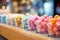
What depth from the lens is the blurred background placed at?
5.05 m

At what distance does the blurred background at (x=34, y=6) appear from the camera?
5.05m

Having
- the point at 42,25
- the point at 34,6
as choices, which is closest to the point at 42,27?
the point at 42,25

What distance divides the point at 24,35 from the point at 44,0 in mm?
4485

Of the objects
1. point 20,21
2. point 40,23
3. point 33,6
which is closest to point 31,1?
point 33,6

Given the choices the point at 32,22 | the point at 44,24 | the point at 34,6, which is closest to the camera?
the point at 44,24

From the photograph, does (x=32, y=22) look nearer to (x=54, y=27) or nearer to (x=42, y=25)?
(x=42, y=25)

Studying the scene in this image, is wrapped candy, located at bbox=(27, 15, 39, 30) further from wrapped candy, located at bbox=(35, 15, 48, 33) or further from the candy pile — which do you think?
the candy pile

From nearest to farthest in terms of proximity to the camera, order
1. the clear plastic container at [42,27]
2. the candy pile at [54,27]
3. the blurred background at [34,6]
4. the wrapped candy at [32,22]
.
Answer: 1. the candy pile at [54,27]
2. the clear plastic container at [42,27]
3. the wrapped candy at [32,22]
4. the blurred background at [34,6]

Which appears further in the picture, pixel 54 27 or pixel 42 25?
pixel 42 25

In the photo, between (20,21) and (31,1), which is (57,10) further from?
(20,21)

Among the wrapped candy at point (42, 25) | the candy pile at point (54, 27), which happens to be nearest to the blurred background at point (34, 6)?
the wrapped candy at point (42, 25)

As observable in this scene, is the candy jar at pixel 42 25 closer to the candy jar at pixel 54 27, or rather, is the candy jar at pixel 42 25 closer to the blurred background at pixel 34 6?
the candy jar at pixel 54 27

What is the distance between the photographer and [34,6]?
20.1 ft

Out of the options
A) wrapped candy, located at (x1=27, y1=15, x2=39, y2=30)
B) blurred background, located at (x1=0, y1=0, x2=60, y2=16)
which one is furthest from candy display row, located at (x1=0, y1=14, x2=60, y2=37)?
blurred background, located at (x1=0, y1=0, x2=60, y2=16)
